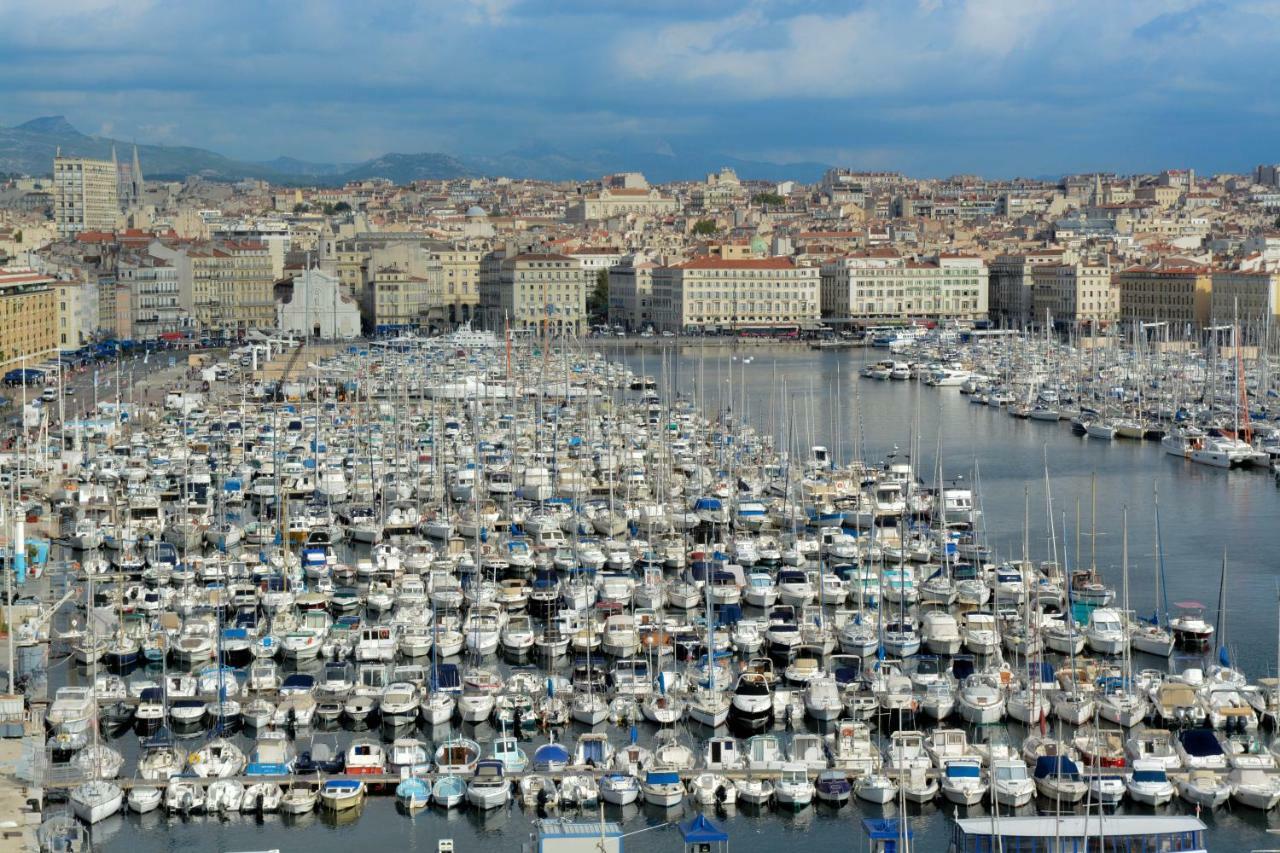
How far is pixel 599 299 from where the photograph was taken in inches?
2443

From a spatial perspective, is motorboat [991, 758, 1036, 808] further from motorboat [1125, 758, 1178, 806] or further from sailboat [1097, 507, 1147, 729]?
sailboat [1097, 507, 1147, 729]

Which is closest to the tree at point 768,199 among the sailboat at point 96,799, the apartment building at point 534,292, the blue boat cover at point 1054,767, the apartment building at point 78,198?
the apartment building at point 78,198

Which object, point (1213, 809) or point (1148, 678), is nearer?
point (1213, 809)

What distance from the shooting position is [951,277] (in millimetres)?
60000

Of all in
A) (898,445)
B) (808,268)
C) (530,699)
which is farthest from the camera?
(808,268)

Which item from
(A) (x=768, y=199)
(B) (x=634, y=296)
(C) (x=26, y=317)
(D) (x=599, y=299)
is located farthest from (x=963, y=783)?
(A) (x=768, y=199)

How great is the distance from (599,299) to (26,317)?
25426mm

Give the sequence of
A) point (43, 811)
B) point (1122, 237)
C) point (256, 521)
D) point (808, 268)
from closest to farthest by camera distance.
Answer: point (43, 811)
point (256, 521)
point (808, 268)
point (1122, 237)

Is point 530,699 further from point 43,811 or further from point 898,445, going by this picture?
point 898,445

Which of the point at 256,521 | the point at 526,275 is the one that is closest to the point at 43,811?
the point at 256,521

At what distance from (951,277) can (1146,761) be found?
1909 inches

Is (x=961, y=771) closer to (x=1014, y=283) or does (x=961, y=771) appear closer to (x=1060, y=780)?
(x=1060, y=780)

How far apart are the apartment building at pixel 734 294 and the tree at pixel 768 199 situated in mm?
39848

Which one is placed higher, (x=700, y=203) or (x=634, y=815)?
(x=700, y=203)
